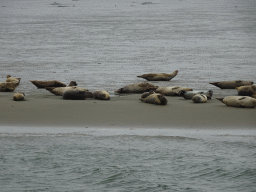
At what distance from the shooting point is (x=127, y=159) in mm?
5227

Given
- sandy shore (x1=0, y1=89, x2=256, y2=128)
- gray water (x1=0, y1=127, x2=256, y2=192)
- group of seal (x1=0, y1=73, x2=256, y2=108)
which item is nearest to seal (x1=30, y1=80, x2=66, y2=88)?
group of seal (x1=0, y1=73, x2=256, y2=108)

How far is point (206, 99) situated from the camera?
874 centimetres

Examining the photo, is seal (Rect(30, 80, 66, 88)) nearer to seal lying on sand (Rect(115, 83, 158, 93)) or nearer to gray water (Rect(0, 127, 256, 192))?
seal lying on sand (Rect(115, 83, 158, 93))

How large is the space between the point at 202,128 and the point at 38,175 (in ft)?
9.13

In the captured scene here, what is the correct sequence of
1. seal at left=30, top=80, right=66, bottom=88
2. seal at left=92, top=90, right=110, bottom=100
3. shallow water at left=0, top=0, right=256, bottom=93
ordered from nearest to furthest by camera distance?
seal at left=92, top=90, right=110, bottom=100
seal at left=30, top=80, right=66, bottom=88
shallow water at left=0, top=0, right=256, bottom=93

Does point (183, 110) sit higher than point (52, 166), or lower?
higher

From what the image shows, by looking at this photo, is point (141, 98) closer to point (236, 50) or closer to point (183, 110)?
point (183, 110)

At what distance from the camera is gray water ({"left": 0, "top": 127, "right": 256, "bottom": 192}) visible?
4.53m

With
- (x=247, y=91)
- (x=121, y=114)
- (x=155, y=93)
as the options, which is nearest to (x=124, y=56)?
(x=247, y=91)

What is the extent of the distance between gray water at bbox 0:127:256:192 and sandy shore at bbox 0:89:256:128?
1.28 feet

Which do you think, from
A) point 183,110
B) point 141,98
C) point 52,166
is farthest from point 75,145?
point 141,98

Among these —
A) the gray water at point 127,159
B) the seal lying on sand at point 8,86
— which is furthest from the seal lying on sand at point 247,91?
the seal lying on sand at point 8,86

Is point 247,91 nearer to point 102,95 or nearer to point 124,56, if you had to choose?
point 102,95

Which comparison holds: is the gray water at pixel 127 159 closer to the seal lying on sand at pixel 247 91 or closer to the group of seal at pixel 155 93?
the group of seal at pixel 155 93
